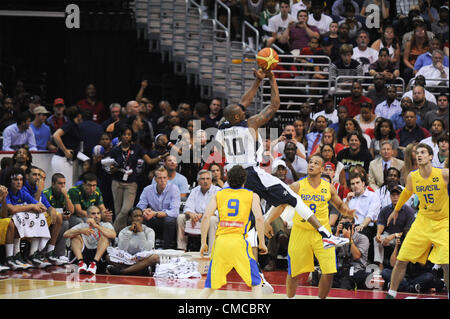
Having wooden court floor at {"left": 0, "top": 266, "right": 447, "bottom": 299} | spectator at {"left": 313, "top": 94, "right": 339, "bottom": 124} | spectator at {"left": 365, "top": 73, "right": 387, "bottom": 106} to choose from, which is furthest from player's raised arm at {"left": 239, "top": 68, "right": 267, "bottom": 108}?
spectator at {"left": 365, "top": 73, "right": 387, "bottom": 106}

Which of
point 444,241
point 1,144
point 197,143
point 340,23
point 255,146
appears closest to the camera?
point 444,241

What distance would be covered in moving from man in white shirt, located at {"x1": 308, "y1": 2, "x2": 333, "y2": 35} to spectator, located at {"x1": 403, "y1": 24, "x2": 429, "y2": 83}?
2.09m

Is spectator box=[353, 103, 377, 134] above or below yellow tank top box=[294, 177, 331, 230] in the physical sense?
above

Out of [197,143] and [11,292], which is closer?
[11,292]

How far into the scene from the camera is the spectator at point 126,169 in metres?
15.0

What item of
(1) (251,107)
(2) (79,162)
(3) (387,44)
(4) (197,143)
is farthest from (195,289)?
(3) (387,44)

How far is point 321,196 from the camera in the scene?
33.3 feet

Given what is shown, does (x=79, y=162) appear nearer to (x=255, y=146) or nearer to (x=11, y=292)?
(x=11, y=292)

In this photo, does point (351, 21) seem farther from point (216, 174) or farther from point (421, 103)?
point (216, 174)

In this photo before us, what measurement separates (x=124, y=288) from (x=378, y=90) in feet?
23.8

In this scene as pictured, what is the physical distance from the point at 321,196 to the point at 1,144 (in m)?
9.36

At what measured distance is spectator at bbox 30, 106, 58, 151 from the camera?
16.3m

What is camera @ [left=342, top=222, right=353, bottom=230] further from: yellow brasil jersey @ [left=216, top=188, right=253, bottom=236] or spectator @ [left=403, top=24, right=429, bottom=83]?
spectator @ [left=403, top=24, right=429, bottom=83]

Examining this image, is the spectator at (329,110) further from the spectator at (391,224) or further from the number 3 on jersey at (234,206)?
the number 3 on jersey at (234,206)
